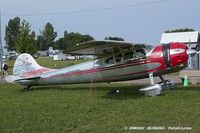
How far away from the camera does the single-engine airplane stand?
1563 centimetres

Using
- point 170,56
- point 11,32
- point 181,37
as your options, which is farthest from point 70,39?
point 170,56

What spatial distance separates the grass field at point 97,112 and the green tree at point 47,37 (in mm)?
168902

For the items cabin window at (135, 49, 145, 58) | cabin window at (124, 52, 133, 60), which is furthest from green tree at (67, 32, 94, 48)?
cabin window at (135, 49, 145, 58)

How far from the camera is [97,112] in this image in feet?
36.3

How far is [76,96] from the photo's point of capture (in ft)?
50.0

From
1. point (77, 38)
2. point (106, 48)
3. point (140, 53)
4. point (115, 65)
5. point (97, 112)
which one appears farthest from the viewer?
point (77, 38)

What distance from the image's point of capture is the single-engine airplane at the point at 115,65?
1563 centimetres

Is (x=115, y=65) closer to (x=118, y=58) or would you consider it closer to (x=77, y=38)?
(x=118, y=58)

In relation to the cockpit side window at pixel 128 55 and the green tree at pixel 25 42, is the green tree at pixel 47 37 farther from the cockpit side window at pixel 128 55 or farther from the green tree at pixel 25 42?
the cockpit side window at pixel 128 55

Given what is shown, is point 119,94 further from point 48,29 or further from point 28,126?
point 48,29

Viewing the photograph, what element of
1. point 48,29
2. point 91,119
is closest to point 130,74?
point 91,119

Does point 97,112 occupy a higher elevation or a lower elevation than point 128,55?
lower

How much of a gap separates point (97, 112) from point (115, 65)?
583cm

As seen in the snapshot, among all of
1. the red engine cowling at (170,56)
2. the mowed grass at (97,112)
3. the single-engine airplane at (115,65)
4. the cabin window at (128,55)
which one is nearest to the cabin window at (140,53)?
the single-engine airplane at (115,65)
